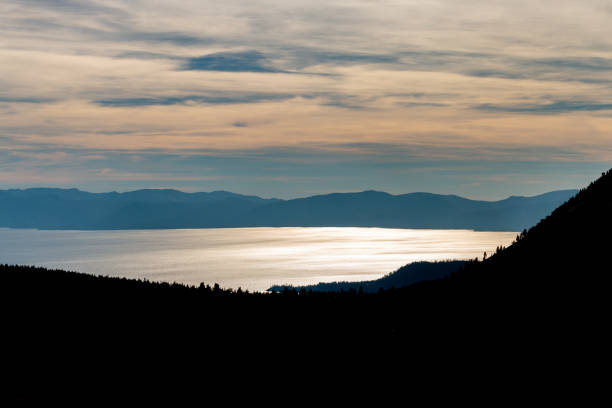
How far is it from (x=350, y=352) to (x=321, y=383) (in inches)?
70.1

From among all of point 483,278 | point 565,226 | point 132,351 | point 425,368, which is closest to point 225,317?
point 132,351

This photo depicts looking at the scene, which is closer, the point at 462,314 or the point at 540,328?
the point at 540,328

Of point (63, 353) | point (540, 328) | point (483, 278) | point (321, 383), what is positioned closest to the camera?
point (321, 383)

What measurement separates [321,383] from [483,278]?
984 centimetres

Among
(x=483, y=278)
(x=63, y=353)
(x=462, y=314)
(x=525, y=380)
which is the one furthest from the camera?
(x=483, y=278)

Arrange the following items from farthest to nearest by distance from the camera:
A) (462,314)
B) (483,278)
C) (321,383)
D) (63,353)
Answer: (483,278) → (462,314) → (63,353) → (321,383)

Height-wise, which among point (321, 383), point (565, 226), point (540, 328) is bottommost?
point (321, 383)

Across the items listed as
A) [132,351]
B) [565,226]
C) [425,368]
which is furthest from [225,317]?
[565,226]

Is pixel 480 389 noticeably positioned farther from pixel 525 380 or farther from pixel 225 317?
pixel 225 317

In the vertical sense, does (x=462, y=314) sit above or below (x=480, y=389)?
above

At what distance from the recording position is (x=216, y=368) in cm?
1384

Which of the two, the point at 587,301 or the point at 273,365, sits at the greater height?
the point at 587,301

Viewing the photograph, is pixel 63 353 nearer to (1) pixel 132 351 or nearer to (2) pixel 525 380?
(1) pixel 132 351

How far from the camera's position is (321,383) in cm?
1323
